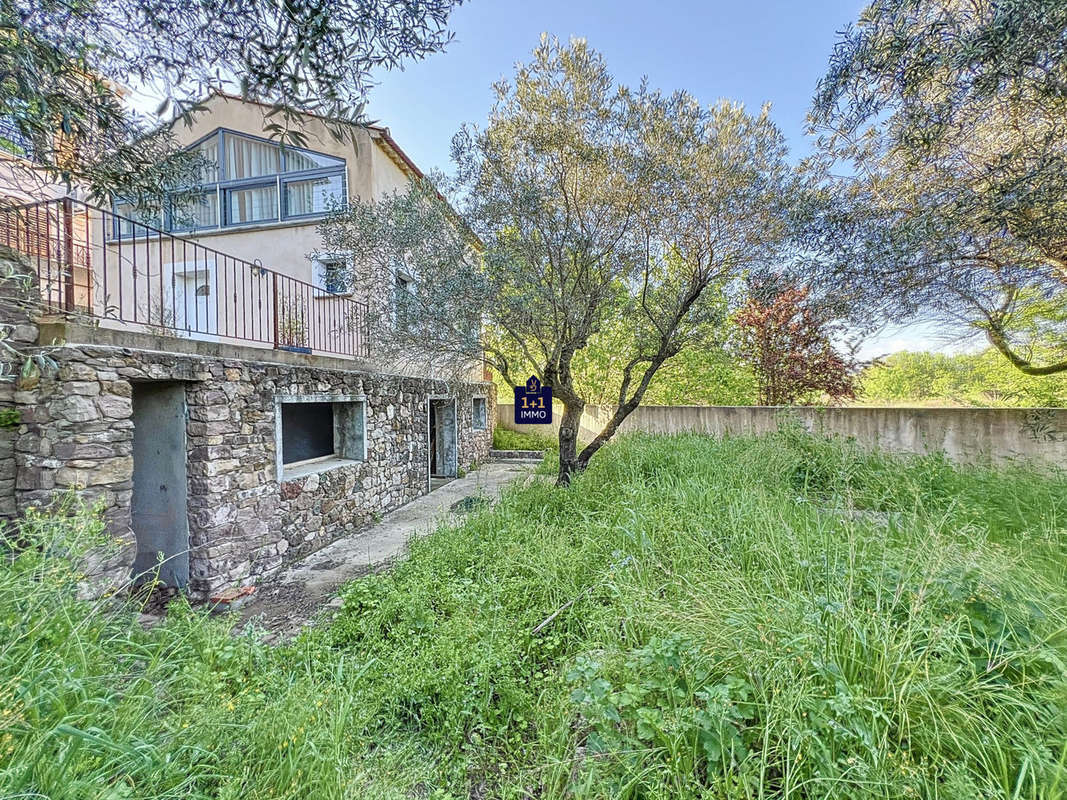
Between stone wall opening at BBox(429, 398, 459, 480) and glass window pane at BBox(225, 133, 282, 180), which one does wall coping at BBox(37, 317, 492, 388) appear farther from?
glass window pane at BBox(225, 133, 282, 180)

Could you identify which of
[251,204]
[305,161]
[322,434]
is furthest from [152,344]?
[251,204]

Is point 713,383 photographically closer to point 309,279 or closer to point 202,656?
point 309,279

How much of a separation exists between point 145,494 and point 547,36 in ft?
21.3

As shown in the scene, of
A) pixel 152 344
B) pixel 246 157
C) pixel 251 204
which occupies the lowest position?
pixel 152 344

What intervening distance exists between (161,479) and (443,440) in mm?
5744

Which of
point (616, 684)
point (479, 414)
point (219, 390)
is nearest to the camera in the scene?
point (616, 684)

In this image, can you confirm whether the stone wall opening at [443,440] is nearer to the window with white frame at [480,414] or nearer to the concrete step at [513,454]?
the window with white frame at [480,414]

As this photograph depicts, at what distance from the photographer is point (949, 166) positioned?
4.12 metres

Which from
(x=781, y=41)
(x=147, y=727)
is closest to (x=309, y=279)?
(x=147, y=727)

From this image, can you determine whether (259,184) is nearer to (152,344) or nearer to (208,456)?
(152,344)

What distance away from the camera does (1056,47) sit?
2803 millimetres

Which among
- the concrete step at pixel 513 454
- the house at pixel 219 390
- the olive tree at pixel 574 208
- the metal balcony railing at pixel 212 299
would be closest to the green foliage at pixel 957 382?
the olive tree at pixel 574 208

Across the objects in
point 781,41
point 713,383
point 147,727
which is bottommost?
point 147,727

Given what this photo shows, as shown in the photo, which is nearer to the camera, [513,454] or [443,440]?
[443,440]
